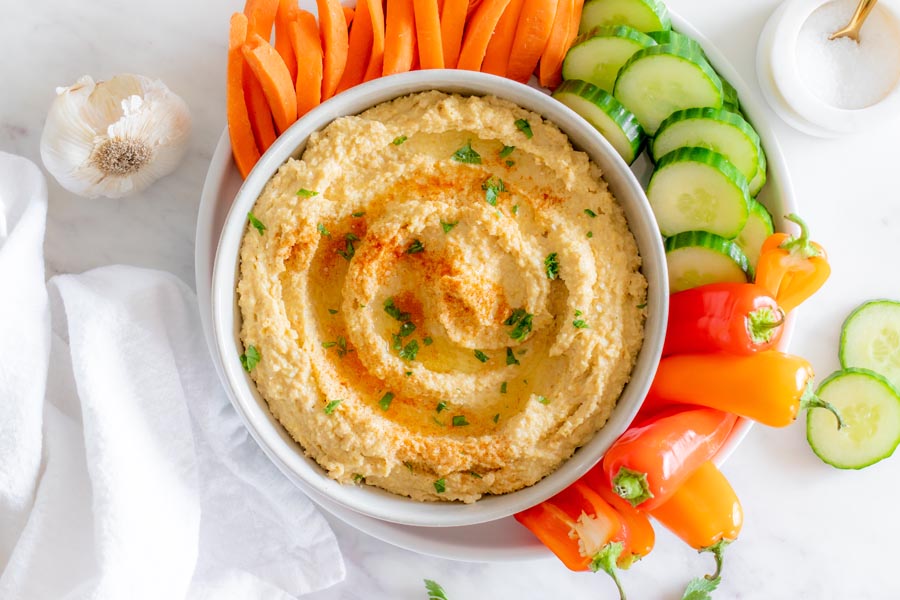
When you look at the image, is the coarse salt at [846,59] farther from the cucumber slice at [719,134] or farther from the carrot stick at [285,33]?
the carrot stick at [285,33]

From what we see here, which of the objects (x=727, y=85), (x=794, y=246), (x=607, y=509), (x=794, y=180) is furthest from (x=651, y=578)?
(x=727, y=85)

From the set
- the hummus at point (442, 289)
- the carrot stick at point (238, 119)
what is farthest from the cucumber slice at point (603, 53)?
the carrot stick at point (238, 119)

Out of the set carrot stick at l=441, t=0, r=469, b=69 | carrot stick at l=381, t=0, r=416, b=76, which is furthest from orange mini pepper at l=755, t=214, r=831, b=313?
carrot stick at l=381, t=0, r=416, b=76

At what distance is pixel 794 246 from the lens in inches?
112

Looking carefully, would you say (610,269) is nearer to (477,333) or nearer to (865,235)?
(477,333)

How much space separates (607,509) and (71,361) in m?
1.96

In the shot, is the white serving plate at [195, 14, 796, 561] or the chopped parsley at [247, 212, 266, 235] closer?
the chopped parsley at [247, 212, 266, 235]

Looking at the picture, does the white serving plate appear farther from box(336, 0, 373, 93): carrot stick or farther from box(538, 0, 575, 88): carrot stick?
box(336, 0, 373, 93): carrot stick

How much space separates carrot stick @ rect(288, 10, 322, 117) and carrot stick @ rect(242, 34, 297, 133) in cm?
4

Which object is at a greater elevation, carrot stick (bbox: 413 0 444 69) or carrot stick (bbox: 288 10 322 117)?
carrot stick (bbox: 413 0 444 69)

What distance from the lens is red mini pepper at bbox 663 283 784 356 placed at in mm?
2838

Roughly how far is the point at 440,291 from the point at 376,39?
87 centimetres

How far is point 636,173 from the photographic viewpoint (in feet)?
10.5

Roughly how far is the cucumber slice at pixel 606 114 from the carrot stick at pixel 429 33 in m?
0.45
